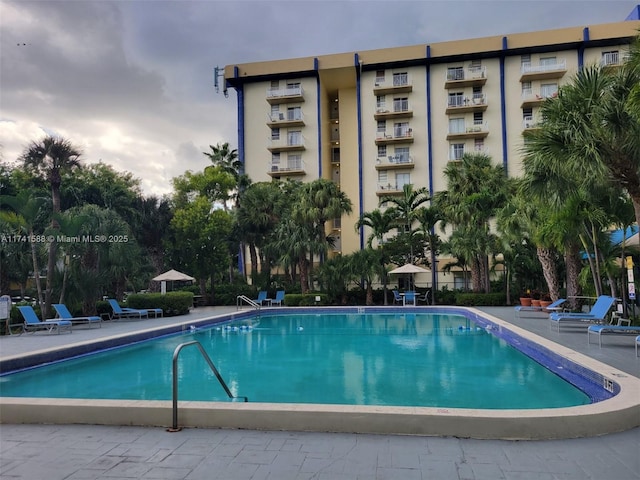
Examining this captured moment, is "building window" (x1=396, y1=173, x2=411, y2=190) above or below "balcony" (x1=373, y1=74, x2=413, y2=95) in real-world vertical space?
below

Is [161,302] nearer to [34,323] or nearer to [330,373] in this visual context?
[34,323]

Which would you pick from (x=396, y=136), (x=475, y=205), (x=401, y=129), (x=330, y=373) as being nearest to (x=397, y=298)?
(x=475, y=205)

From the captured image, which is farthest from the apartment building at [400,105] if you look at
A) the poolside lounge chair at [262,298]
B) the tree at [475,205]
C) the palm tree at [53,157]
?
the palm tree at [53,157]

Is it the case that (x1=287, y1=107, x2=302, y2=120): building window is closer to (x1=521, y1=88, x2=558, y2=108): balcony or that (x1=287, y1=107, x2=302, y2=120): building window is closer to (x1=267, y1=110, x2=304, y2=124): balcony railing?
(x1=267, y1=110, x2=304, y2=124): balcony railing

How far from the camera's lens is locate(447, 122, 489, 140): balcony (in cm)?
3412

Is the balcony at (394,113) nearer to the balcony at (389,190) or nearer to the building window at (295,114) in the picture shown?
the balcony at (389,190)

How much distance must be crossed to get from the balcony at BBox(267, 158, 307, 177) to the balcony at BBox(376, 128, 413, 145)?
21.1 ft

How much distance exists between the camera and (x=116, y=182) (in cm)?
3541

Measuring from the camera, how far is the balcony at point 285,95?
1455 inches

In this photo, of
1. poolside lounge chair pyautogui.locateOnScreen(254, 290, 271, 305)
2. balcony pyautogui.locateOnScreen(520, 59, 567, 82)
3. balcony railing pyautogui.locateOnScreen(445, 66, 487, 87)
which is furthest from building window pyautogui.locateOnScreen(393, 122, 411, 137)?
poolside lounge chair pyautogui.locateOnScreen(254, 290, 271, 305)

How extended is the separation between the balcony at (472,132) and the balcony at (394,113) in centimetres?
351

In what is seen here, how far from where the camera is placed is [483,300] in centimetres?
2286

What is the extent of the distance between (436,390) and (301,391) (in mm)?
2164

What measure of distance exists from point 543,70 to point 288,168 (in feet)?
66.3
